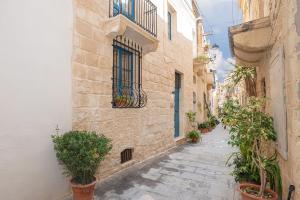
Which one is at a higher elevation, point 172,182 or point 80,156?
point 80,156

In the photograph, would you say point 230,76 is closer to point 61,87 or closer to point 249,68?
point 249,68

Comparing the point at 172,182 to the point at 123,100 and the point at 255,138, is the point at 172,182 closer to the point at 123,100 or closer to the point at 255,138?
the point at 255,138

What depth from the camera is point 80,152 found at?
2.76m

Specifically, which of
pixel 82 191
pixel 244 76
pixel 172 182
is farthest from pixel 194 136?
pixel 82 191

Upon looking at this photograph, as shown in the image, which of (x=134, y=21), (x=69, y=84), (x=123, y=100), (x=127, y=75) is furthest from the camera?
(x=127, y=75)

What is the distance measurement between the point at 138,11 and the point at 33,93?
12.2ft

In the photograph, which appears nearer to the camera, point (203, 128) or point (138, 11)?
point (138, 11)

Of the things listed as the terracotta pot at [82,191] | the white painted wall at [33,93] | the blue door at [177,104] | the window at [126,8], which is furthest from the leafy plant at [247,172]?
the blue door at [177,104]

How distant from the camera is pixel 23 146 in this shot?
2.66m

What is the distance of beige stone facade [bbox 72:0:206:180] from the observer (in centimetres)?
358

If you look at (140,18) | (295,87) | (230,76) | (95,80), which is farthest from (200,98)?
(295,87)

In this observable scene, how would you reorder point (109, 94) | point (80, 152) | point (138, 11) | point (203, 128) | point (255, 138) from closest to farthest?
point (80, 152), point (255, 138), point (109, 94), point (138, 11), point (203, 128)

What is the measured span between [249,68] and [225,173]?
119 inches

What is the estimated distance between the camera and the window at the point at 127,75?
15.0 feet
